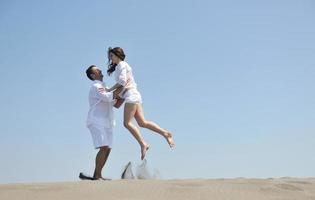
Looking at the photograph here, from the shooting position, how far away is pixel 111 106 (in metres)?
6.60

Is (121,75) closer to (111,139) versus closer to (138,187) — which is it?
(111,139)

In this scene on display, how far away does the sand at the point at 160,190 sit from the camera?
13.9 ft

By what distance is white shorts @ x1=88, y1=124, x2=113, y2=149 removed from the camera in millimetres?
6285

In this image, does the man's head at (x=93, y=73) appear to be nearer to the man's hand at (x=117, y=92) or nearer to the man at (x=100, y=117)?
the man at (x=100, y=117)

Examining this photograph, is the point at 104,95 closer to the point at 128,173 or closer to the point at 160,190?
the point at 128,173

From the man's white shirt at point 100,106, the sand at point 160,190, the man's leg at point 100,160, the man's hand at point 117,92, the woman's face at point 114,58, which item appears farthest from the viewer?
the woman's face at point 114,58

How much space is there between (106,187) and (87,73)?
2.51 m

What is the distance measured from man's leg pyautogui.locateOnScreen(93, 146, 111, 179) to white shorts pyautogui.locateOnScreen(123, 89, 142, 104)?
2.56 feet

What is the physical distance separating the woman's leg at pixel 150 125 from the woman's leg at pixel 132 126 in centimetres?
12

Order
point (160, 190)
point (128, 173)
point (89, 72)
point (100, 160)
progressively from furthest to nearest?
point (89, 72) < point (128, 173) < point (100, 160) < point (160, 190)

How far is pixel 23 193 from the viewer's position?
432 cm

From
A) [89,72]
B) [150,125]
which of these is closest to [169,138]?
[150,125]

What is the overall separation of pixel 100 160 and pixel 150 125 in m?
A: 1.04

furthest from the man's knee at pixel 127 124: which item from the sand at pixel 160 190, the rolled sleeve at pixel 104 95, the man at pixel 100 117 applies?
the sand at pixel 160 190
